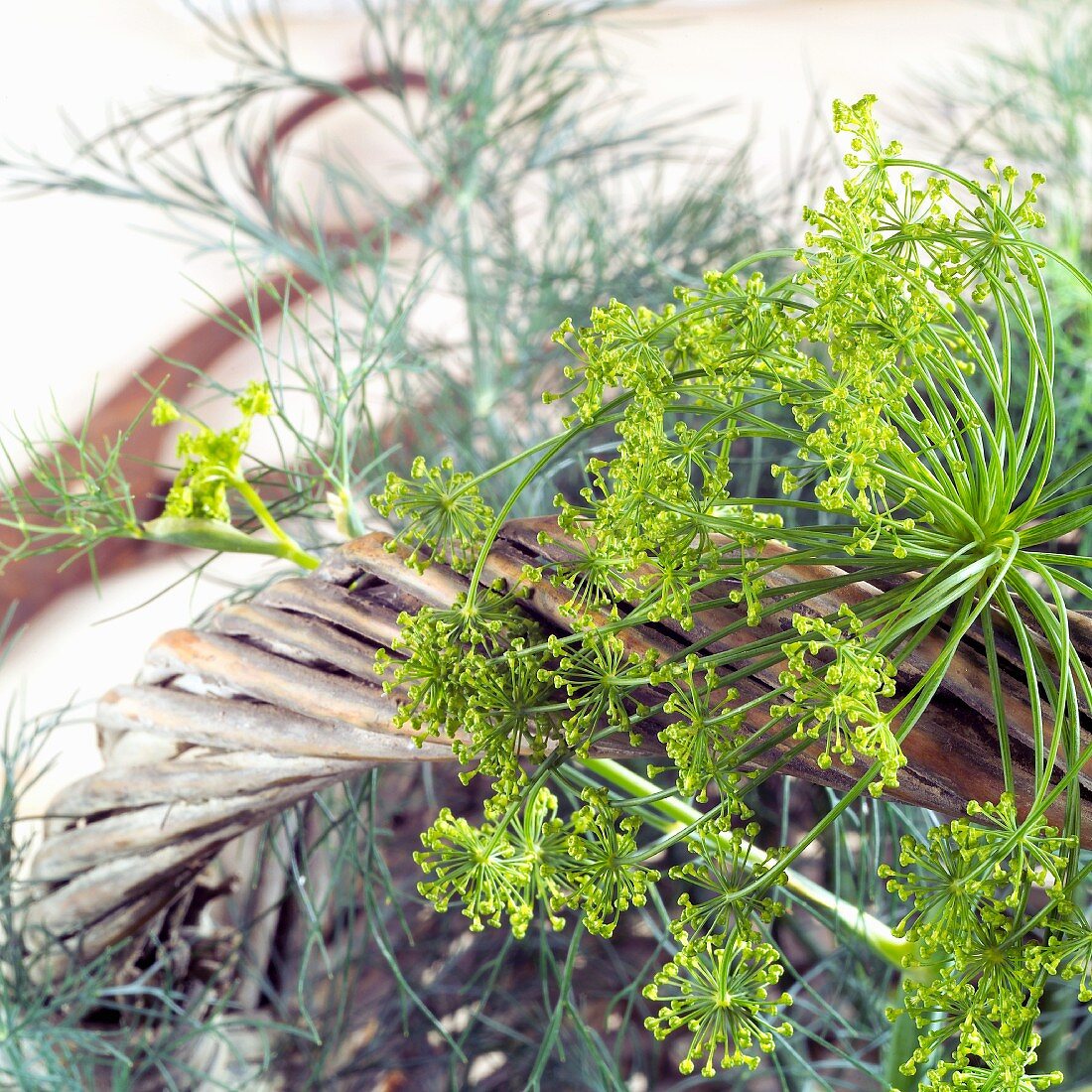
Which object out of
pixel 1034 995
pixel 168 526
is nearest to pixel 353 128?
pixel 168 526

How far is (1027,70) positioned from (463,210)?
1.19 feet

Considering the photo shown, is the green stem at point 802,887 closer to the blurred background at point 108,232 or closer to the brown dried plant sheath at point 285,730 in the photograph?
the brown dried plant sheath at point 285,730

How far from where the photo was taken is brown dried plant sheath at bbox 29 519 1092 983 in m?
0.20

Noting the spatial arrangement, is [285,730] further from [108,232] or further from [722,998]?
[108,232]

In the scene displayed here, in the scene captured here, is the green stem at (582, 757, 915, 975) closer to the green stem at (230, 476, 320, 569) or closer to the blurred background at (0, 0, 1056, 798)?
the green stem at (230, 476, 320, 569)

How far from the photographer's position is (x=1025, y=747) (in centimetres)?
20

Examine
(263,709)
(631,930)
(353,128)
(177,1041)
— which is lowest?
(631,930)

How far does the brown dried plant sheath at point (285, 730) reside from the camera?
0.20 m

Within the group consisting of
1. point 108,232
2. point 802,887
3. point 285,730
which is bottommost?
point 802,887

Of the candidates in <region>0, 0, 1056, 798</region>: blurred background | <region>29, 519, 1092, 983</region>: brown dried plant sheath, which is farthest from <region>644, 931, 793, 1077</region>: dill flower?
<region>0, 0, 1056, 798</region>: blurred background

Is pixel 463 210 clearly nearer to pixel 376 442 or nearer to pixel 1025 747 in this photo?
pixel 376 442

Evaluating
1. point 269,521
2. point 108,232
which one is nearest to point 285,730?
point 269,521

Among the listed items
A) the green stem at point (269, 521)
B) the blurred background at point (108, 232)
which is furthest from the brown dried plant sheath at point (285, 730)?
the blurred background at point (108, 232)

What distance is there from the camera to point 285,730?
25cm
